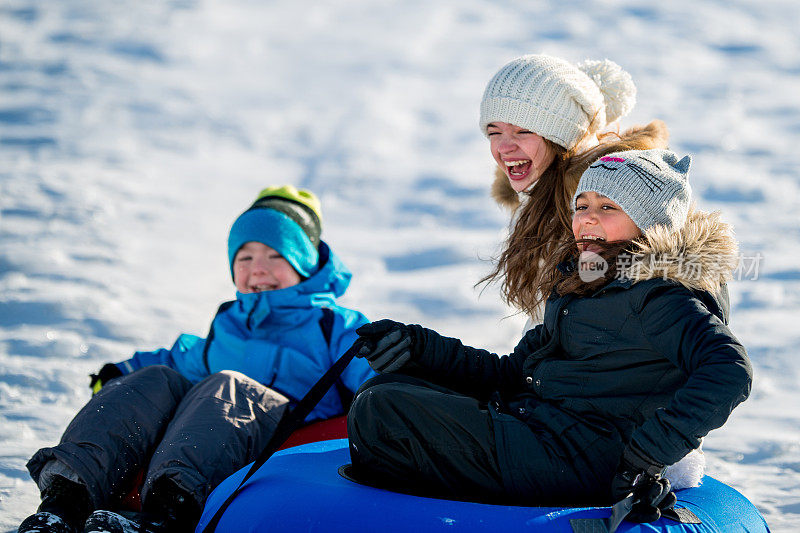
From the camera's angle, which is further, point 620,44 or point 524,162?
point 620,44

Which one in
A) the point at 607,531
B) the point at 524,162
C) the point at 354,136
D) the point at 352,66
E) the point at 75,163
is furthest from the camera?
the point at 352,66

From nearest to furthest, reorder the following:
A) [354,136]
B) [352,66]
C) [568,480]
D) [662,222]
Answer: [568,480] < [662,222] < [354,136] < [352,66]

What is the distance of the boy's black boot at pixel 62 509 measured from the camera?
1.81 meters

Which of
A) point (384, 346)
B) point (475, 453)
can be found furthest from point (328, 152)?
point (475, 453)

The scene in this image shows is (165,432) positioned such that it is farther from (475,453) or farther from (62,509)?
(475,453)

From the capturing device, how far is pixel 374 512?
150cm

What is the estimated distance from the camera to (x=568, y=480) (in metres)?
1.62

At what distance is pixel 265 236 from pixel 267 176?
3.96 metres

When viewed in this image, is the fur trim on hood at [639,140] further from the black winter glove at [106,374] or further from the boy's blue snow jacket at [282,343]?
the black winter glove at [106,374]

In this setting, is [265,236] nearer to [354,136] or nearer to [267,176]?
[267,176]

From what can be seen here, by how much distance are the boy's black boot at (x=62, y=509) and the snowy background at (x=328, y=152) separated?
1.22 m

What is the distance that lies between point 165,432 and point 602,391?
1.23 metres

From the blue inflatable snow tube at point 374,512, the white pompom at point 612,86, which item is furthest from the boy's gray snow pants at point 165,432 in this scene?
the white pompom at point 612,86

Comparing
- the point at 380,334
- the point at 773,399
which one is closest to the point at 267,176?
the point at 773,399
